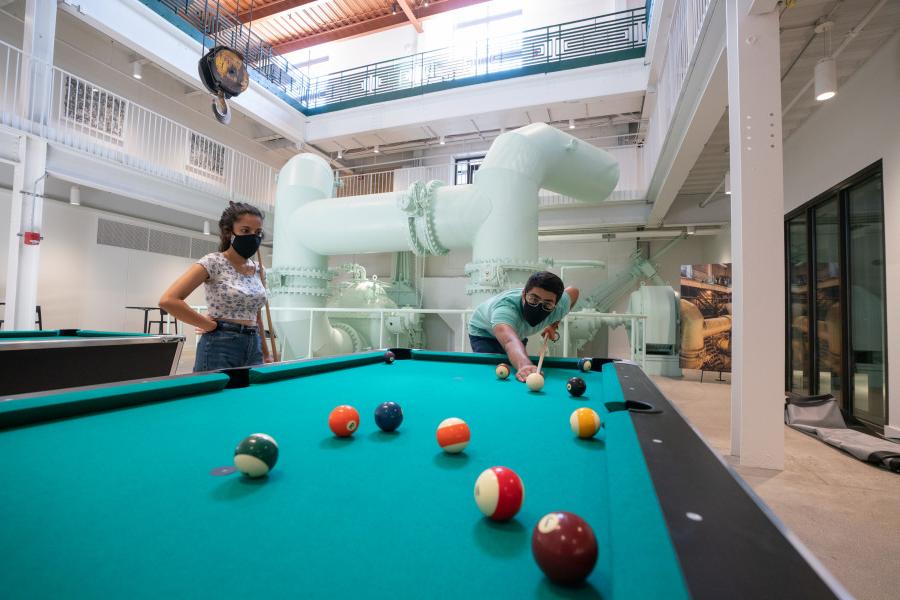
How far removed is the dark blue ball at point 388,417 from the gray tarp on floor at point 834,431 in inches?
144

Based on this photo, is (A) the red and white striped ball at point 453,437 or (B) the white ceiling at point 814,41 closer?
(A) the red and white striped ball at point 453,437

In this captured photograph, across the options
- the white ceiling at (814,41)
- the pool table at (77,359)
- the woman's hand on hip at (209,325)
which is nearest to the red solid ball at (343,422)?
the woman's hand on hip at (209,325)

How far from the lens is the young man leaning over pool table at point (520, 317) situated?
2451 mm

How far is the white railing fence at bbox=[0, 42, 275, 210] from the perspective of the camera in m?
5.61

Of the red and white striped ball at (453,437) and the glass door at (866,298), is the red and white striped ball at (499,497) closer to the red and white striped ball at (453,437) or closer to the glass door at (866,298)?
the red and white striped ball at (453,437)

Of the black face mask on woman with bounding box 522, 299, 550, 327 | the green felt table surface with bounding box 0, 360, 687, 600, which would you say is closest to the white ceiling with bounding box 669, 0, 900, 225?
the black face mask on woman with bounding box 522, 299, 550, 327

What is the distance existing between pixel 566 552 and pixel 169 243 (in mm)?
11700

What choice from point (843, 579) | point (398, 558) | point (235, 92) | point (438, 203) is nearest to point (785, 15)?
point (438, 203)

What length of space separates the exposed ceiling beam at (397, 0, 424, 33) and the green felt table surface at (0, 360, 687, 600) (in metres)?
11.0

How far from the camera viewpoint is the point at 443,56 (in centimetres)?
1012

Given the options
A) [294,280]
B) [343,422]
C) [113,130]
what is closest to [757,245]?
[343,422]

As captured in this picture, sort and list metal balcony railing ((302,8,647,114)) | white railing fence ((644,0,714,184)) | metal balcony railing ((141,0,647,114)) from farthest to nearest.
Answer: metal balcony railing ((302,8,647,114))
metal balcony railing ((141,0,647,114))
white railing fence ((644,0,714,184))

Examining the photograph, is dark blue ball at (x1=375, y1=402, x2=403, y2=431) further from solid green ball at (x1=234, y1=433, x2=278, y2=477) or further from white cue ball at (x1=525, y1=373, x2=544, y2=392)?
white cue ball at (x1=525, y1=373, x2=544, y2=392)

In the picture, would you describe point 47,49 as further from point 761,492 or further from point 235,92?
point 761,492
